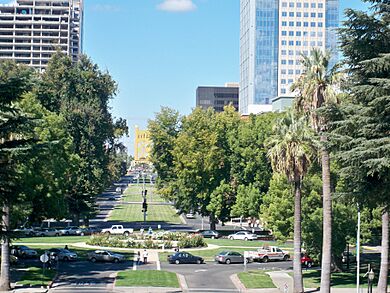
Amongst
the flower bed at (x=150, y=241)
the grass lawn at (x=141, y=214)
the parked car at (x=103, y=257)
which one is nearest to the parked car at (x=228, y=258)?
the parked car at (x=103, y=257)

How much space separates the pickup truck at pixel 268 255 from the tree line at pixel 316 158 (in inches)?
296

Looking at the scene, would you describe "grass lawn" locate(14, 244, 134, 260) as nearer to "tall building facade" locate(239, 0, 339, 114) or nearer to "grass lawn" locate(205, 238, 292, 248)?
"grass lawn" locate(205, 238, 292, 248)

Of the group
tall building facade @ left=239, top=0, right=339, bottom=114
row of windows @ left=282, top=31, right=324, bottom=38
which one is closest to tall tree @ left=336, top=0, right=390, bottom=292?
tall building facade @ left=239, top=0, right=339, bottom=114

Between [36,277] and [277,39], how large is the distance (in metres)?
151

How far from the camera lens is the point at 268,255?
207 feet

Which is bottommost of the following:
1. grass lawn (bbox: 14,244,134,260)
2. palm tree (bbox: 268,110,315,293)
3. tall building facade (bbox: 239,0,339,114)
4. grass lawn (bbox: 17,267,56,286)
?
grass lawn (bbox: 14,244,134,260)

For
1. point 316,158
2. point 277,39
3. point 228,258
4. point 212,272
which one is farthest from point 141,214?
point 277,39

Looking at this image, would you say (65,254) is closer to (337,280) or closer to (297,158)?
(337,280)

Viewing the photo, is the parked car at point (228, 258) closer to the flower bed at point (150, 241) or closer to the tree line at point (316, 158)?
the tree line at point (316, 158)

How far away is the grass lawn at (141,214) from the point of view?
346 ft

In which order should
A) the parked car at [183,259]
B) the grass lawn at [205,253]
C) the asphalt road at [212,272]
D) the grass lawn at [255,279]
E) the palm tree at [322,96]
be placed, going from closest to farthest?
the palm tree at [322,96] → the asphalt road at [212,272] → the grass lawn at [255,279] → the parked car at [183,259] → the grass lawn at [205,253]

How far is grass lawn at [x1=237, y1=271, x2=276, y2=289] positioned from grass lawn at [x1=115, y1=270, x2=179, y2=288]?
199 inches

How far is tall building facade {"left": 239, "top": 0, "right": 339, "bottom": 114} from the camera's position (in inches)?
7436

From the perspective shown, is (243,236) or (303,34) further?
(303,34)
